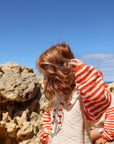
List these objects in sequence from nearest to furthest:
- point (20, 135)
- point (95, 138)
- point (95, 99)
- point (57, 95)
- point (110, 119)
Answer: point (95, 99) < point (57, 95) < point (110, 119) < point (95, 138) < point (20, 135)

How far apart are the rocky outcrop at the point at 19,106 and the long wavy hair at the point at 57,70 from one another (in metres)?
2.38

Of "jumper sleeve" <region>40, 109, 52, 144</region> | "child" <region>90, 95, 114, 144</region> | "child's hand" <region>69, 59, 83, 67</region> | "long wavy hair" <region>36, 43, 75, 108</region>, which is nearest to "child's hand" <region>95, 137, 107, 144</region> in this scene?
"child" <region>90, 95, 114, 144</region>

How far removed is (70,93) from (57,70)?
193mm

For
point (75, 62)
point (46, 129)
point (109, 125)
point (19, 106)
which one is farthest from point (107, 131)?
point (19, 106)

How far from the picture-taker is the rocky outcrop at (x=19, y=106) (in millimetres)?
3576

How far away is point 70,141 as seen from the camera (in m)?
1.28

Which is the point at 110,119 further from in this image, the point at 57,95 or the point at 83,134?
the point at 57,95

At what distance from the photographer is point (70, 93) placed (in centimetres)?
130

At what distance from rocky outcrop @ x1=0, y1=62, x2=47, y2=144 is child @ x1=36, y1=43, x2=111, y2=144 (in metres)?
2.35

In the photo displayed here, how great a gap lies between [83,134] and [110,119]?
324 millimetres

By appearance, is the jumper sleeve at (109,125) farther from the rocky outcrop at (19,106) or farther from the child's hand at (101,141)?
the rocky outcrop at (19,106)

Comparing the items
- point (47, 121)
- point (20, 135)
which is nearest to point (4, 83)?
point (20, 135)

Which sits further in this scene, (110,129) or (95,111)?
(110,129)

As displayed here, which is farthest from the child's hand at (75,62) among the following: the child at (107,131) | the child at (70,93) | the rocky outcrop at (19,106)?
the rocky outcrop at (19,106)
